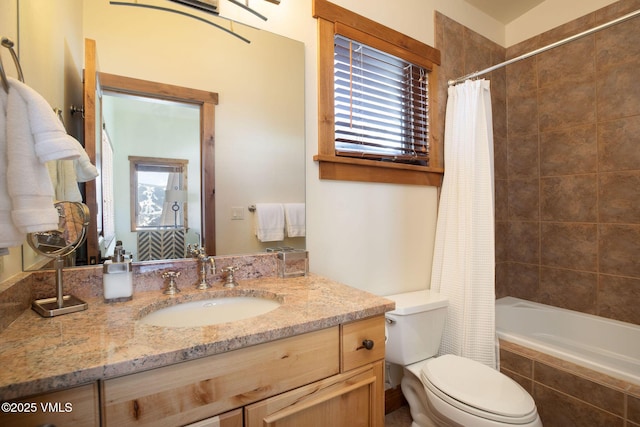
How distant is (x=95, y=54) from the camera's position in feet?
3.54

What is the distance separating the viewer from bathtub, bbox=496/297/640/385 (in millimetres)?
1682

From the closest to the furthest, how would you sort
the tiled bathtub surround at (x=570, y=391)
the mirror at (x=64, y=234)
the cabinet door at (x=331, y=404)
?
1. the cabinet door at (x=331, y=404)
2. the mirror at (x=64, y=234)
3. the tiled bathtub surround at (x=570, y=391)

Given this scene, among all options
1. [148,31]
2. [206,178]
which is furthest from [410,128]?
[148,31]

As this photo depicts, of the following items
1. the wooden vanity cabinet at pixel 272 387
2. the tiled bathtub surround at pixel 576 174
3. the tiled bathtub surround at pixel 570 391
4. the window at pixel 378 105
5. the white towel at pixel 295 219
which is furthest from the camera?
the tiled bathtub surround at pixel 576 174

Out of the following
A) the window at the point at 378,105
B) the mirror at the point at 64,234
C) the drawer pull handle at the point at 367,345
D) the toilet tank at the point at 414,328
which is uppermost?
the window at the point at 378,105

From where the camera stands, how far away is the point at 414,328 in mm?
1556

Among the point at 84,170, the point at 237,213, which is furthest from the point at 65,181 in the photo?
the point at 237,213

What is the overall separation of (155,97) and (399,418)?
202 cm

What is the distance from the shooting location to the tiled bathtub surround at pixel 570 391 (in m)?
1.33

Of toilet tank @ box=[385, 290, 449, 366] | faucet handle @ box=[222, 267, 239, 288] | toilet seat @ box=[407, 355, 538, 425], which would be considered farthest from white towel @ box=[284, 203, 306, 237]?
toilet seat @ box=[407, 355, 538, 425]

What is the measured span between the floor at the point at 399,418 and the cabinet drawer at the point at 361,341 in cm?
99

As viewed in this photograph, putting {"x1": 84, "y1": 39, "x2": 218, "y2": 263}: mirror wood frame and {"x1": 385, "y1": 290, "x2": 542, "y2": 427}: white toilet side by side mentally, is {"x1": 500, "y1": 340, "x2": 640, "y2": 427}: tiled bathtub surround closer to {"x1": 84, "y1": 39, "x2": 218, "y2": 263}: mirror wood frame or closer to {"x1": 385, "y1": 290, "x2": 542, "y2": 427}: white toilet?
{"x1": 385, "y1": 290, "x2": 542, "y2": 427}: white toilet

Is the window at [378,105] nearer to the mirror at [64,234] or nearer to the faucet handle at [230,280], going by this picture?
the faucet handle at [230,280]

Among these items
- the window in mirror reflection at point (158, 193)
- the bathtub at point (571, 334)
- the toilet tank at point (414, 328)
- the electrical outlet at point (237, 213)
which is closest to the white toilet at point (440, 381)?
the toilet tank at point (414, 328)
